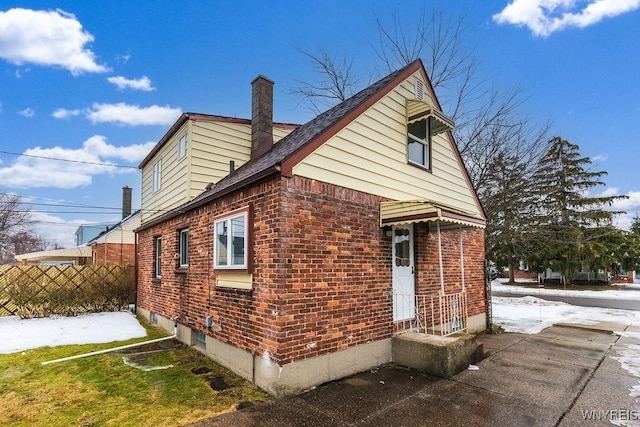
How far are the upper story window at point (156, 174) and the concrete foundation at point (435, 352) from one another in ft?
33.1

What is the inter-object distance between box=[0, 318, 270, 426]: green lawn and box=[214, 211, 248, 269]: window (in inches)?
71.1

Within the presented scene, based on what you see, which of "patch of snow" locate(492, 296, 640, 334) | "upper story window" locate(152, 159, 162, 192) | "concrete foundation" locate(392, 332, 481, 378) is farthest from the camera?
"upper story window" locate(152, 159, 162, 192)

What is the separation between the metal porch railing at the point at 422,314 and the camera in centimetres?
672

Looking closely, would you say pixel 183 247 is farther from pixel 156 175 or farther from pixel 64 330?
pixel 156 175

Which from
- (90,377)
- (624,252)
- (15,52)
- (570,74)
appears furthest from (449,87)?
(624,252)

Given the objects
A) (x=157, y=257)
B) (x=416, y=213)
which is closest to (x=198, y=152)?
(x=157, y=257)

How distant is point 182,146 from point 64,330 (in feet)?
19.5

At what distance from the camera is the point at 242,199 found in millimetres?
5887

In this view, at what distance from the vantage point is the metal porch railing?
672 centimetres

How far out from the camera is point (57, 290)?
11.6 m

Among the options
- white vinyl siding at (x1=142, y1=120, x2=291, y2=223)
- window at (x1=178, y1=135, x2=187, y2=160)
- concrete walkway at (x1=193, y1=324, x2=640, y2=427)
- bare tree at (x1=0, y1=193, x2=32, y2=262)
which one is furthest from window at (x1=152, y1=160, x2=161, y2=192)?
bare tree at (x1=0, y1=193, x2=32, y2=262)

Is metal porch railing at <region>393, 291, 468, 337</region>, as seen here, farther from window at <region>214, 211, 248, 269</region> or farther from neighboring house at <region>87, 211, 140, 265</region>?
neighboring house at <region>87, 211, 140, 265</region>

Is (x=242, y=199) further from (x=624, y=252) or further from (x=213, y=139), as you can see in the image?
(x=624, y=252)

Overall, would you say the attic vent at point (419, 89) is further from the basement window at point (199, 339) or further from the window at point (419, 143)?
the basement window at point (199, 339)
